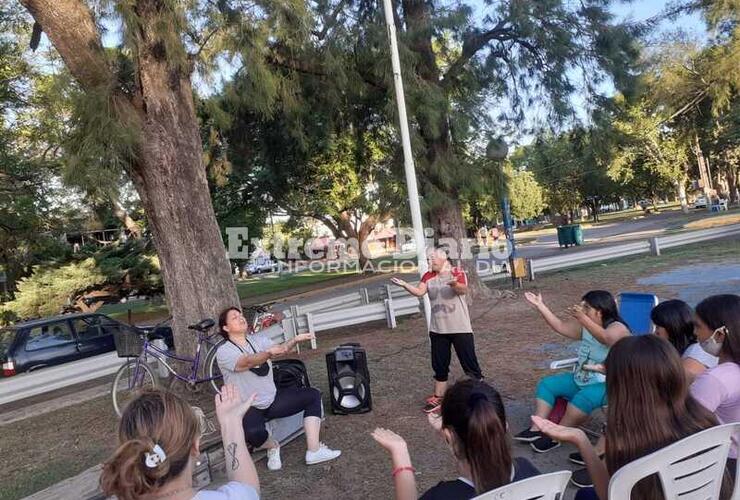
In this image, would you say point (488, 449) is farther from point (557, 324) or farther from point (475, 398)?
point (557, 324)

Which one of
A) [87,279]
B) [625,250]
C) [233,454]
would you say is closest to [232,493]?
[233,454]

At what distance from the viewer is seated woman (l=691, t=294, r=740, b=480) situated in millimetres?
2650

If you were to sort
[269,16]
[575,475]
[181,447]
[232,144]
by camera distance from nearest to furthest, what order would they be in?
1. [181,447]
2. [575,475]
3. [269,16]
4. [232,144]

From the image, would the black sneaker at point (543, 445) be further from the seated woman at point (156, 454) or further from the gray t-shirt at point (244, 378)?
the seated woman at point (156, 454)

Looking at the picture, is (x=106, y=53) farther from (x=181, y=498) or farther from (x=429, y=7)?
(x=429, y=7)

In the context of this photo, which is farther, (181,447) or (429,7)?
(429,7)

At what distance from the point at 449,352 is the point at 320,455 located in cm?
174

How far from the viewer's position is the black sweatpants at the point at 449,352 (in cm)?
565

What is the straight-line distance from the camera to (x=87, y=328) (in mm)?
12500

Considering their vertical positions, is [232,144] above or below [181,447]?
above

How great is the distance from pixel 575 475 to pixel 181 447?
9.37 ft

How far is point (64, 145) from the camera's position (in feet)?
20.9

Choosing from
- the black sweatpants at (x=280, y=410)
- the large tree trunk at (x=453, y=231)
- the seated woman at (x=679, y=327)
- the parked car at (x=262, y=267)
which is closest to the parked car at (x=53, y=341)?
the large tree trunk at (x=453, y=231)

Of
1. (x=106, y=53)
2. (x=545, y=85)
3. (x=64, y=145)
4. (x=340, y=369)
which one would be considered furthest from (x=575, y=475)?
(x=545, y=85)
